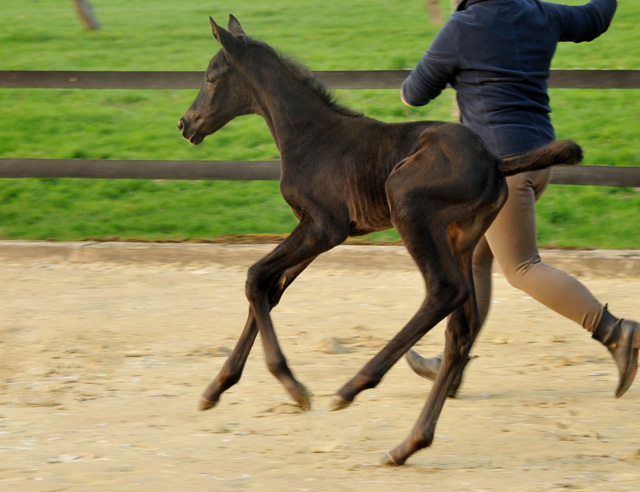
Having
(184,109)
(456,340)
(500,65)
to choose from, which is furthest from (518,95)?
(184,109)

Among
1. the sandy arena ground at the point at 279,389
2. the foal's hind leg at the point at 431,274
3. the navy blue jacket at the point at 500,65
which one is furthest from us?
the navy blue jacket at the point at 500,65

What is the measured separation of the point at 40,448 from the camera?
3.53 meters

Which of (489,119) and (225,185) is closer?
(489,119)

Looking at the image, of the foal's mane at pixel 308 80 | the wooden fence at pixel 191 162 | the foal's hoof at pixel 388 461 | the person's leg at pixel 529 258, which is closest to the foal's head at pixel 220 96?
the foal's mane at pixel 308 80

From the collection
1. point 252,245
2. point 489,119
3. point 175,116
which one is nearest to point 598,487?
point 489,119

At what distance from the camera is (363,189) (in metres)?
3.56

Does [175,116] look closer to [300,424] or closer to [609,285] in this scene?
[609,285]

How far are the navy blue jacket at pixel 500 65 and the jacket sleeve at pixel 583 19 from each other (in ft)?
0.04

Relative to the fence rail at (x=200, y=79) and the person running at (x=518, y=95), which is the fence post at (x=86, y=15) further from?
the person running at (x=518, y=95)

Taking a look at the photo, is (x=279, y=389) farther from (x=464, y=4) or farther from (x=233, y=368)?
(x=464, y=4)

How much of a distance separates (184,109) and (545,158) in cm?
793

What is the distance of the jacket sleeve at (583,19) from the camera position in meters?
3.88

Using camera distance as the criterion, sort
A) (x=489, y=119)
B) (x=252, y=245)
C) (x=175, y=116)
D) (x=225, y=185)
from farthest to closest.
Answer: (x=175, y=116) → (x=225, y=185) → (x=252, y=245) → (x=489, y=119)

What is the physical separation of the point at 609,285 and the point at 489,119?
9.03 feet
